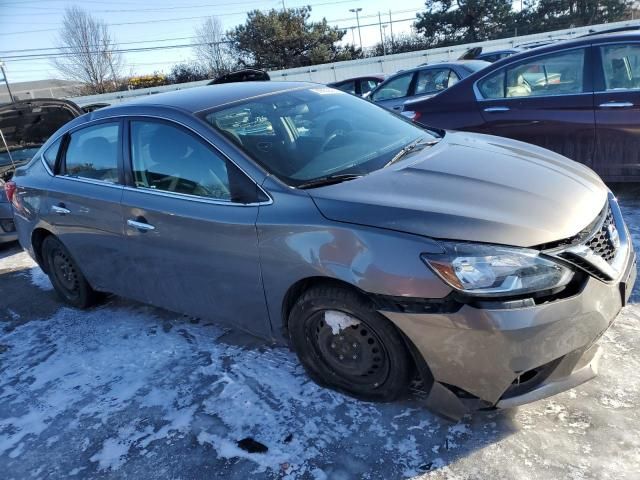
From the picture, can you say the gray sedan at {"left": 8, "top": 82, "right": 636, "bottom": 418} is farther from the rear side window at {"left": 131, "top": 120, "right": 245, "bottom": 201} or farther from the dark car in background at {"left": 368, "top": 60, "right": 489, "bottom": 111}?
the dark car in background at {"left": 368, "top": 60, "right": 489, "bottom": 111}

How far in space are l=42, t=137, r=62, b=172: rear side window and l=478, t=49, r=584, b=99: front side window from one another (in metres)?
4.04

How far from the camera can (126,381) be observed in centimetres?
319

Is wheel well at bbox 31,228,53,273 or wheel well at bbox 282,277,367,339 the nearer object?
wheel well at bbox 282,277,367,339

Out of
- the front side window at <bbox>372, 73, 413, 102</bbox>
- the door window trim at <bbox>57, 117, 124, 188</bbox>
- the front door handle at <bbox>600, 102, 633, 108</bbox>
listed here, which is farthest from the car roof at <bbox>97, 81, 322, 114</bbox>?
the front side window at <bbox>372, 73, 413, 102</bbox>

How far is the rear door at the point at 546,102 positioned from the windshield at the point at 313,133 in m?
2.07

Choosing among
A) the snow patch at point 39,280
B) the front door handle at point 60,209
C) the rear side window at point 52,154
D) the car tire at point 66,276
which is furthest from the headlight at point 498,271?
the snow patch at point 39,280

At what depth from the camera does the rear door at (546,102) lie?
489 centimetres

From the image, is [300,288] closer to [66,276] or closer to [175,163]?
[175,163]

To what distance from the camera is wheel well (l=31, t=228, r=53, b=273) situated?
435cm

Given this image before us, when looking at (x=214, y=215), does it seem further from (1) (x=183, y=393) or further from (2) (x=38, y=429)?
(2) (x=38, y=429)

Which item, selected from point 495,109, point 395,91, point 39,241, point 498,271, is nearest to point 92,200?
point 39,241

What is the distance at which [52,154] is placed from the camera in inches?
166

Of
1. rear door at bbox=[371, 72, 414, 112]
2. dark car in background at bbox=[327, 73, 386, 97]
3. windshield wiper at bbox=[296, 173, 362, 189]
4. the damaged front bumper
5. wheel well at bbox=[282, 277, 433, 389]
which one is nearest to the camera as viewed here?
the damaged front bumper

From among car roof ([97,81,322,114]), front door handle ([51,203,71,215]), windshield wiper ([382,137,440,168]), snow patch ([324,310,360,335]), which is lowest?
snow patch ([324,310,360,335])
